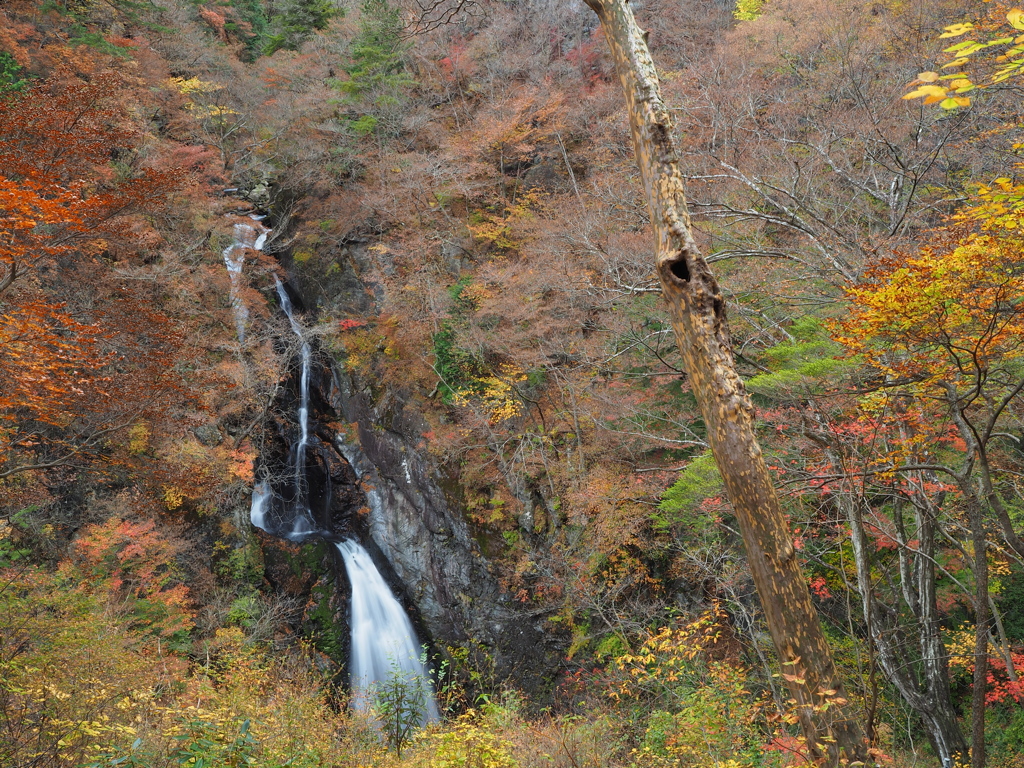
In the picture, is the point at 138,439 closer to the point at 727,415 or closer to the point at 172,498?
the point at 172,498

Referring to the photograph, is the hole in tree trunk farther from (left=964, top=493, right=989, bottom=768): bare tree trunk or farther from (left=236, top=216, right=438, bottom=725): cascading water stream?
(left=236, top=216, right=438, bottom=725): cascading water stream

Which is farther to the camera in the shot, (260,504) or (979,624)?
(260,504)

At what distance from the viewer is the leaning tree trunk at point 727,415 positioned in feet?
10.5

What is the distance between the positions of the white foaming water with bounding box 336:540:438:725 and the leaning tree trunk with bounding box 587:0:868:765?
9788mm

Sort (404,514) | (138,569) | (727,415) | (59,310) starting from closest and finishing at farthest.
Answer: (727,415) < (59,310) < (138,569) < (404,514)

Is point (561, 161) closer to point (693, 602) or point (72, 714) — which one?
point (693, 602)

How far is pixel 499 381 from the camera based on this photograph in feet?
43.2

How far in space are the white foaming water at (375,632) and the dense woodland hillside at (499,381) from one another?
403 mm

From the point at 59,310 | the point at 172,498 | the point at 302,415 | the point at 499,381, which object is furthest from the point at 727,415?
the point at 302,415

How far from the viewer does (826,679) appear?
3195 millimetres

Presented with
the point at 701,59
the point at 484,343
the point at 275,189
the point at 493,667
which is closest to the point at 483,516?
the point at 493,667

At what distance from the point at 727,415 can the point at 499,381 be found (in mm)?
9852

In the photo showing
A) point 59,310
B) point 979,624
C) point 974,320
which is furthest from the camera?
point 59,310

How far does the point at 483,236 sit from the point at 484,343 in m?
3.32
